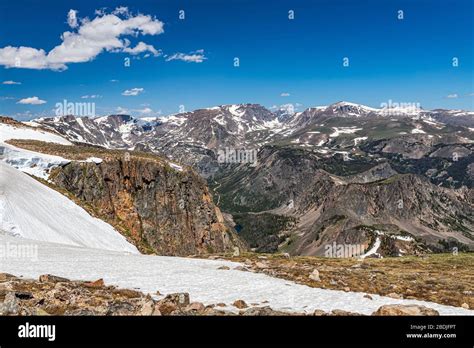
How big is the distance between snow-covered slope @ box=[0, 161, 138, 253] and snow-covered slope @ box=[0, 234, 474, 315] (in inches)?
515

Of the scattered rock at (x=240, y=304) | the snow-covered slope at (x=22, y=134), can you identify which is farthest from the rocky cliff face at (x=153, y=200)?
the scattered rock at (x=240, y=304)

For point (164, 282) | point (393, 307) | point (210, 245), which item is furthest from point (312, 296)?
point (210, 245)

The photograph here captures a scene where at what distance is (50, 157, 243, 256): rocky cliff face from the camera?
397 feet

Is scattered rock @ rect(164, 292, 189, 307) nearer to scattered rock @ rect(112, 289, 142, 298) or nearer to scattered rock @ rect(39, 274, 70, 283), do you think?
scattered rock @ rect(112, 289, 142, 298)

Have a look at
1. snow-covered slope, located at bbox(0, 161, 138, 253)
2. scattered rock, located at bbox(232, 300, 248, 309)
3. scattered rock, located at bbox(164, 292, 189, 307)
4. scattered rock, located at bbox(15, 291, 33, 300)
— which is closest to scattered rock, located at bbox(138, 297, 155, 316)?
scattered rock, located at bbox(164, 292, 189, 307)

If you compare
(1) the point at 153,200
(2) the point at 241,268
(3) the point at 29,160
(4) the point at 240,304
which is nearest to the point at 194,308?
(4) the point at 240,304

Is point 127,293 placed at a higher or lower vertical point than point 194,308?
lower

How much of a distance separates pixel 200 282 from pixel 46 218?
1450 inches

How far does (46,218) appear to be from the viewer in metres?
61.4

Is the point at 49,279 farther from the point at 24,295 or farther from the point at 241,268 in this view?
the point at 241,268
